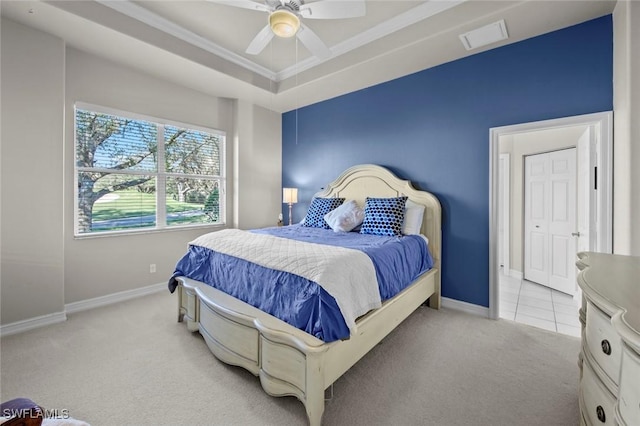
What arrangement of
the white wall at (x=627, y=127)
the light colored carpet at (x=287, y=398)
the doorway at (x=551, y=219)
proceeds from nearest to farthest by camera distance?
1. the light colored carpet at (x=287, y=398)
2. the white wall at (x=627, y=127)
3. the doorway at (x=551, y=219)

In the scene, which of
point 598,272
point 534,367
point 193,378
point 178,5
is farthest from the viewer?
point 178,5

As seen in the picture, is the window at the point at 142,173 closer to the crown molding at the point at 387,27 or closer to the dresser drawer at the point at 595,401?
the crown molding at the point at 387,27

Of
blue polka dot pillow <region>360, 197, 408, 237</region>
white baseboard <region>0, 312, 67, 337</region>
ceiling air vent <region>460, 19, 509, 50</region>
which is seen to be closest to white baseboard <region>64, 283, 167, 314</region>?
white baseboard <region>0, 312, 67, 337</region>

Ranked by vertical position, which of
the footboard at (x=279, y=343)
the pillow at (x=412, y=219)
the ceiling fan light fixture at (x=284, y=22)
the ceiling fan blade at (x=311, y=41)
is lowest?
the footboard at (x=279, y=343)

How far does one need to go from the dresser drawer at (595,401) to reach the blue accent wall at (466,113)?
5.80ft

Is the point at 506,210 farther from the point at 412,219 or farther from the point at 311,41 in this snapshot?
the point at 311,41

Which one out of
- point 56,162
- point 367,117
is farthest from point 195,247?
point 367,117

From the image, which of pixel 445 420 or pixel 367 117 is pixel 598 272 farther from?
pixel 367 117

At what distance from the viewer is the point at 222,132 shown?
4383mm

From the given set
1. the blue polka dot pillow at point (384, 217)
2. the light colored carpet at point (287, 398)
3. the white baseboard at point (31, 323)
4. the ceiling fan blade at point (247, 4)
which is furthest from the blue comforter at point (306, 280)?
the ceiling fan blade at point (247, 4)

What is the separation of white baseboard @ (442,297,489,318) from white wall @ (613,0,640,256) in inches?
48.3

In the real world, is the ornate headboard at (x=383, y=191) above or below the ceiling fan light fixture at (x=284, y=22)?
below

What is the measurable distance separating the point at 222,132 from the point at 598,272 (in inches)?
176

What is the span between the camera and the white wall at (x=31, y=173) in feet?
8.21
